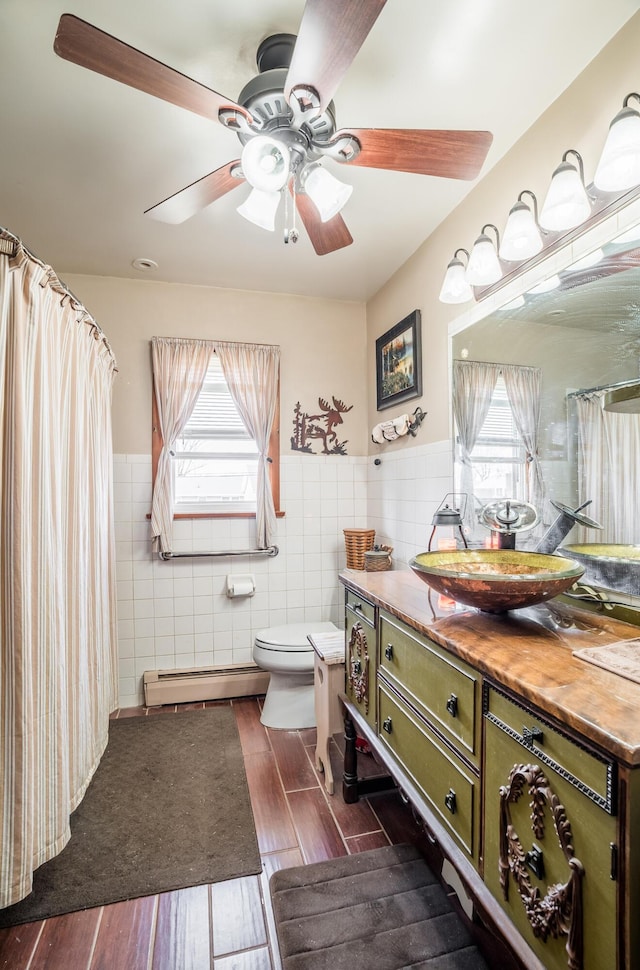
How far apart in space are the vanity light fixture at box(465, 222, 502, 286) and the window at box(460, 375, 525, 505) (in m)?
0.38

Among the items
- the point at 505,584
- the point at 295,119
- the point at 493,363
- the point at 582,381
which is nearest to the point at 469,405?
the point at 493,363

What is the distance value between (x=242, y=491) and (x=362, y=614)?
1.50 m

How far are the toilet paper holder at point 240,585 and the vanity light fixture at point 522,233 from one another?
2.18 m

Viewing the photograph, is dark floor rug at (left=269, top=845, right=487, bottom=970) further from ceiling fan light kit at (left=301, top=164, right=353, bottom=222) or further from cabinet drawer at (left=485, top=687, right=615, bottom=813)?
ceiling fan light kit at (left=301, top=164, right=353, bottom=222)

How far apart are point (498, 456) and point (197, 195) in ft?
4.68

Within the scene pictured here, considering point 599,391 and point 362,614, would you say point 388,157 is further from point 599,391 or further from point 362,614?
point 362,614

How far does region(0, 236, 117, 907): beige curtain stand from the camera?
1.36 meters

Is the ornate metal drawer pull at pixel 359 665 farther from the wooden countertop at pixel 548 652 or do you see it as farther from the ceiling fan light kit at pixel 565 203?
the ceiling fan light kit at pixel 565 203

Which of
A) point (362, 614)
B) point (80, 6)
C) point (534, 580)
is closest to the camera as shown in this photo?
point (534, 580)

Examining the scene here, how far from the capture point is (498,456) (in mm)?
1850

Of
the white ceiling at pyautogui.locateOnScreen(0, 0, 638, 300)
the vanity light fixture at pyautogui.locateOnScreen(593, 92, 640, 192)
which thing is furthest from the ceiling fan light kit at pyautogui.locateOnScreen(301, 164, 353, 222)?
the vanity light fixture at pyautogui.locateOnScreen(593, 92, 640, 192)

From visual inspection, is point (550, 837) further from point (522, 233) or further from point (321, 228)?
point (321, 228)

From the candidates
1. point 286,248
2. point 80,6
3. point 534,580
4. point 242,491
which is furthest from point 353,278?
point 534,580

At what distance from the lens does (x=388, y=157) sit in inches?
55.4
